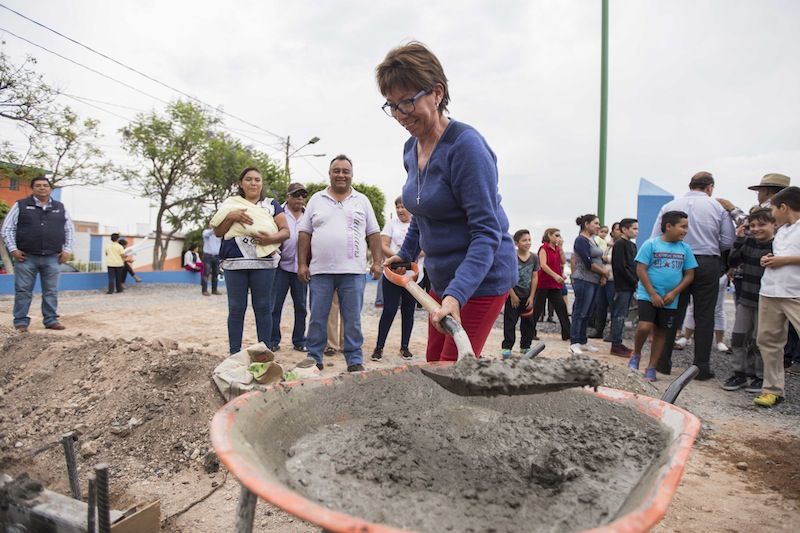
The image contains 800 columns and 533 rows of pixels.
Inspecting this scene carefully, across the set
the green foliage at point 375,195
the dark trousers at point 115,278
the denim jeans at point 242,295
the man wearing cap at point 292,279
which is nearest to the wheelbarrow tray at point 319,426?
the denim jeans at point 242,295

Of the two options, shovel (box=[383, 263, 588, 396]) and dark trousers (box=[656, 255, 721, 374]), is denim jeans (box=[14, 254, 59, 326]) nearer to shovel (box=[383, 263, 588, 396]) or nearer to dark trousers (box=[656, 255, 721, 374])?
shovel (box=[383, 263, 588, 396])

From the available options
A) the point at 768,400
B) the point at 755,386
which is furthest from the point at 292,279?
the point at 755,386

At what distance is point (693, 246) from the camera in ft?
15.6

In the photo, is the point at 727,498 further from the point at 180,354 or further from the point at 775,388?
the point at 180,354

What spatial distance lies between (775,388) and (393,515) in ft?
14.0

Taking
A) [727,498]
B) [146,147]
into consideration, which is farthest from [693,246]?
[146,147]

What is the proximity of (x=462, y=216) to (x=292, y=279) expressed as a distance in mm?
3441

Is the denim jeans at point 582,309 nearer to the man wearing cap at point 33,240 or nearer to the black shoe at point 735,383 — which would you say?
the black shoe at point 735,383

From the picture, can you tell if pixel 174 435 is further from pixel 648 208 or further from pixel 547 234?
pixel 648 208

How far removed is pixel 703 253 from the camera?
185 inches

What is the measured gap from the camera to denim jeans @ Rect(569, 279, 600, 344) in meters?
5.77

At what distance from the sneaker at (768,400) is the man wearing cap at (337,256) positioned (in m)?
3.22

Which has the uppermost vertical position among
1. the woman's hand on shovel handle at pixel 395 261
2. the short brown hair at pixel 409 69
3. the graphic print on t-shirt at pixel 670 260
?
Answer: the short brown hair at pixel 409 69

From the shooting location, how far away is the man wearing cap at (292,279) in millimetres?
4957
